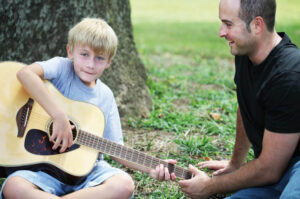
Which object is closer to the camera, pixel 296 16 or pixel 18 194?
pixel 18 194

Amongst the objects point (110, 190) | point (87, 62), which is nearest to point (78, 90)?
point (87, 62)

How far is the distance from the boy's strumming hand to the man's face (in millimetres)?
1162

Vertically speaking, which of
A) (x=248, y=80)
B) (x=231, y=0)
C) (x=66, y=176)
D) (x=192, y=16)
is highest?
(x=231, y=0)

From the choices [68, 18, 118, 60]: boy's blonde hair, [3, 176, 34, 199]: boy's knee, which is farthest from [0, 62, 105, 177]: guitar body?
[68, 18, 118, 60]: boy's blonde hair

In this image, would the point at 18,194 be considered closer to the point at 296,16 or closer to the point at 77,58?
the point at 77,58

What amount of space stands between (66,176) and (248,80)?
1.33 meters

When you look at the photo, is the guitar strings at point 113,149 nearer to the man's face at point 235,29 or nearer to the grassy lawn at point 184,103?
the grassy lawn at point 184,103

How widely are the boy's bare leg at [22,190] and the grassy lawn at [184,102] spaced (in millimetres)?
789

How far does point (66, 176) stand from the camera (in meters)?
2.60

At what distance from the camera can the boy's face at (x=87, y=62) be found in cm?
279

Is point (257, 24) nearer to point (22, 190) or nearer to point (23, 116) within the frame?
point (23, 116)

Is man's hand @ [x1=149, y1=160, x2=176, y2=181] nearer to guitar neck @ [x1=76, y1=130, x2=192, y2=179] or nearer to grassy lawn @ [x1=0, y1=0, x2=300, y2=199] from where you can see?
guitar neck @ [x1=76, y1=130, x2=192, y2=179]

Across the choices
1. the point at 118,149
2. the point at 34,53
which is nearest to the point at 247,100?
the point at 118,149

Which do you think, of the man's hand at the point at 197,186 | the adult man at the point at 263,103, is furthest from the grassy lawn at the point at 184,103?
the adult man at the point at 263,103
